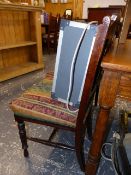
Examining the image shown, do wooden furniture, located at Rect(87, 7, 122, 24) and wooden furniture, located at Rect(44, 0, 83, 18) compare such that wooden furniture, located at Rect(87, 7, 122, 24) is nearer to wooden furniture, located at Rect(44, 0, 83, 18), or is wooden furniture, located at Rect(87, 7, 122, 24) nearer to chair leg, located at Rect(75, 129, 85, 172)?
wooden furniture, located at Rect(44, 0, 83, 18)

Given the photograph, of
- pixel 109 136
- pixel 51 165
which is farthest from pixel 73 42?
pixel 109 136

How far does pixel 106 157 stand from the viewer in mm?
1146

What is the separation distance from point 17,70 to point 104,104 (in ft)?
6.83

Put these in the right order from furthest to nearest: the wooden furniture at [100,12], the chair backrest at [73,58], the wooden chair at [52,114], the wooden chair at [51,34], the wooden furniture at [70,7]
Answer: the wooden furniture at [70,7] → the wooden furniture at [100,12] → the wooden chair at [51,34] → the wooden chair at [52,114] → the chair backrest at [73,58]

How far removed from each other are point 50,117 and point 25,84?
153 centimetres

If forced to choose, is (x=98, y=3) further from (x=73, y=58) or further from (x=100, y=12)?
(x=73, y=58)

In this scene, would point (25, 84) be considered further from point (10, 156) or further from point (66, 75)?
point (66, 75)

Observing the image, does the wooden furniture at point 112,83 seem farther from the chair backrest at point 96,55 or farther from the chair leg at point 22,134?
the chair leg at point 22,134

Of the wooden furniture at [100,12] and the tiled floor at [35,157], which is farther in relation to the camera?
the wooden furniture at [100,12]

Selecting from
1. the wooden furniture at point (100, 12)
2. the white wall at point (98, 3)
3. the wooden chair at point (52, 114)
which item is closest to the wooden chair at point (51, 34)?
the wooden furniture at point (100, 12)

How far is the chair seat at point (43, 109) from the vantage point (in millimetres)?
868

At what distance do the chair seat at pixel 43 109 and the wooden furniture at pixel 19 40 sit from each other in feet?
4.85

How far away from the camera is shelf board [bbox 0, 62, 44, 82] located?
237 centimetres

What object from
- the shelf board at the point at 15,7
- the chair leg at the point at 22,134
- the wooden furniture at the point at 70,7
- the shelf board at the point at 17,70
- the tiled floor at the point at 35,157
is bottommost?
the tiled floor at the point at 35,157
